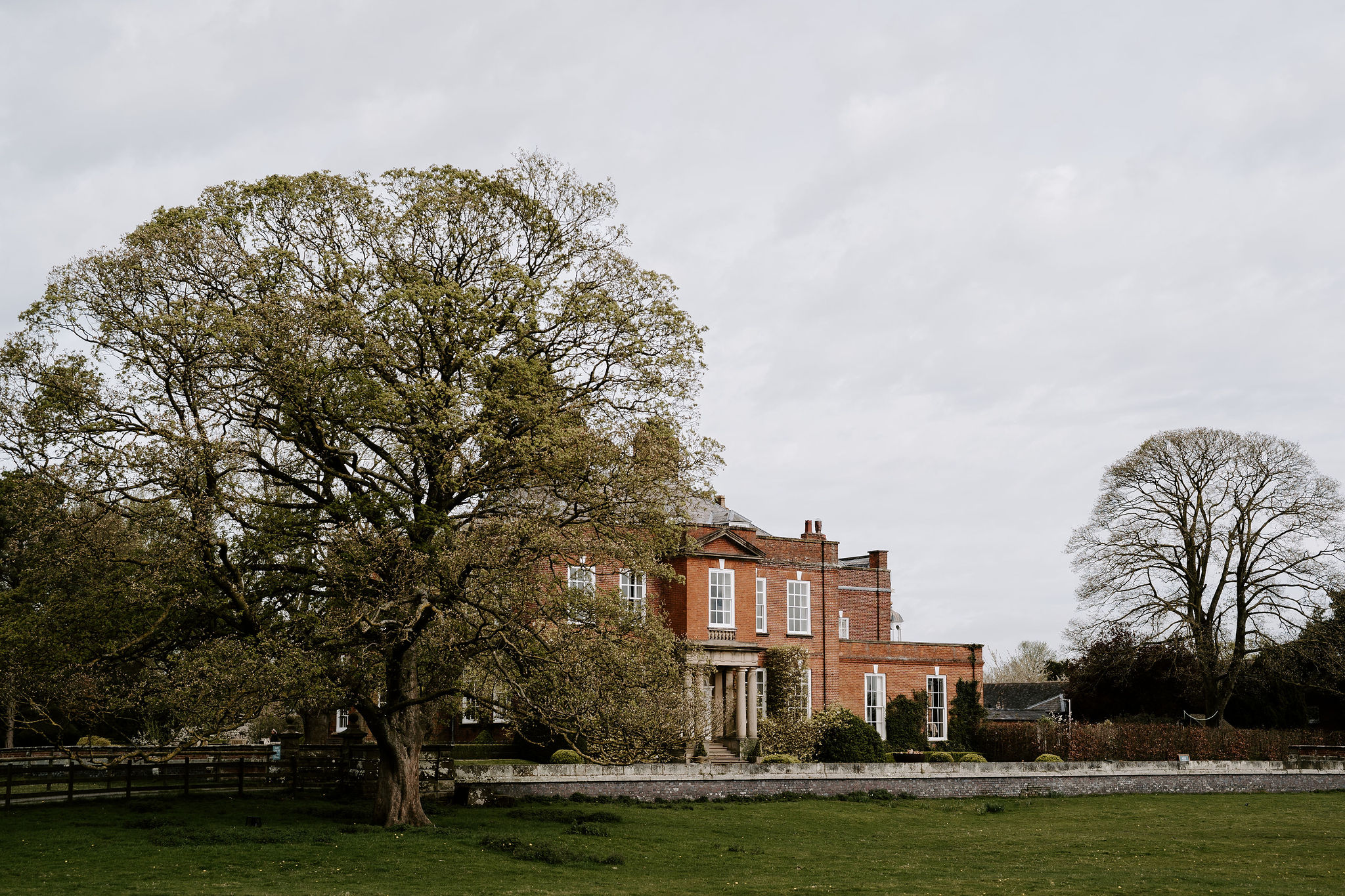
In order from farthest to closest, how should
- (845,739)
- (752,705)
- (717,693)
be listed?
(717,693) < (752,705) < (845,739)

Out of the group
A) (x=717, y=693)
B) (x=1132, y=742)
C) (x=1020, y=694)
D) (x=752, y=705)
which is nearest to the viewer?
(x=752, y=705)

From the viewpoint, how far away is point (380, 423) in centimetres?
2120

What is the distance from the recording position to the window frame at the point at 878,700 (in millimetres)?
41875

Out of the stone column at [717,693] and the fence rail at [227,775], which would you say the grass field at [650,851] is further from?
the stone column at [717,693]

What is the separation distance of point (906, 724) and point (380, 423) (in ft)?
91.0

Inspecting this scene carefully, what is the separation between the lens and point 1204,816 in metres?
28.1

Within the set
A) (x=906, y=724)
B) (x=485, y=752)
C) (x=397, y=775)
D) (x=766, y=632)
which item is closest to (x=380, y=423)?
(x=397, y=775)

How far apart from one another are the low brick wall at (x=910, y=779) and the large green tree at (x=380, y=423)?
14.7 feet

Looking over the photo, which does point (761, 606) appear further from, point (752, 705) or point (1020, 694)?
point (1020, 694)

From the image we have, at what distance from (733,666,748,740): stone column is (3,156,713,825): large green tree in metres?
15.1

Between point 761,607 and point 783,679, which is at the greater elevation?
point 761,607

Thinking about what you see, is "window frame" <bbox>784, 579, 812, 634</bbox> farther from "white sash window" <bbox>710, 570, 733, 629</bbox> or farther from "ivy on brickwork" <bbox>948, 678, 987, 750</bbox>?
"ivy on brickwork" <bbox>948, 678, 987, 750</bbox>

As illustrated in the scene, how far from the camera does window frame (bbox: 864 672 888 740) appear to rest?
41.9m

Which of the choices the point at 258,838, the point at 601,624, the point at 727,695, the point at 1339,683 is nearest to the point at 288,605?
the point at 258,838
